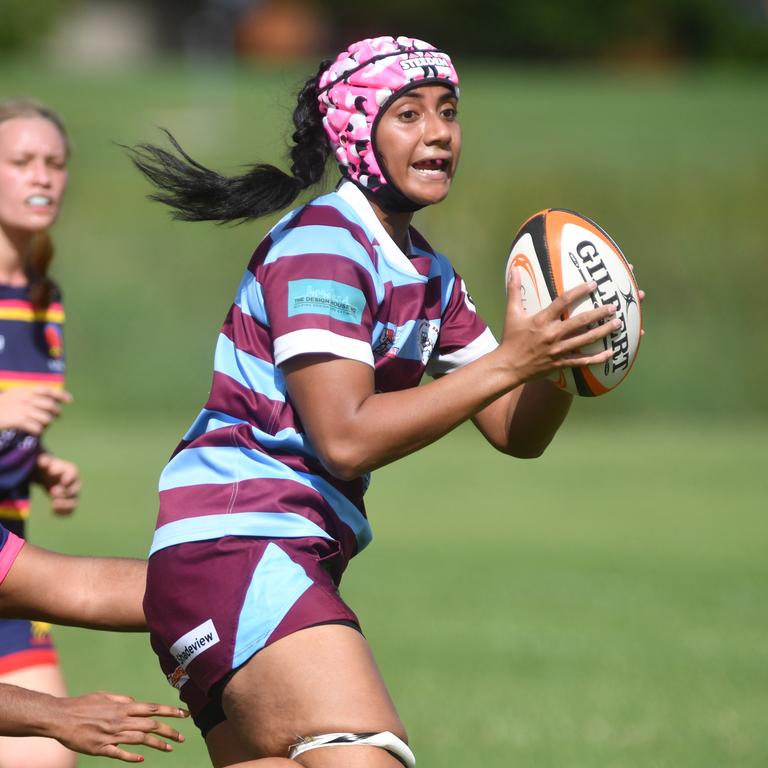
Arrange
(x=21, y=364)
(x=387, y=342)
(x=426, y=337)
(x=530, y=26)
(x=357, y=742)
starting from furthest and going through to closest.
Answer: (x=530, y=26)
(x=21, y=364)
(x=426, y=337)
(x=387, y=342)
(x=357, y=742)

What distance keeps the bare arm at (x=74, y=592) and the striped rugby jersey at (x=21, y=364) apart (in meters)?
1.07

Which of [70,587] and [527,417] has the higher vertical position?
[527,417]

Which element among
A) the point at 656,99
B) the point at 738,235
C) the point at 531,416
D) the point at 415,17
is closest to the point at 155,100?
the point at 656,99

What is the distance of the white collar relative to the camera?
3590 millimetres

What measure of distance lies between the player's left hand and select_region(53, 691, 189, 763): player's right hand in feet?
6.11

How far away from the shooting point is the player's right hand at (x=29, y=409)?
4539mm

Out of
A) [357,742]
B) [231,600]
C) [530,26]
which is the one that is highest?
[530,26]

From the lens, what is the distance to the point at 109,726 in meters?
3.34

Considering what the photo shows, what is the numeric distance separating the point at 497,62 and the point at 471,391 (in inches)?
2341

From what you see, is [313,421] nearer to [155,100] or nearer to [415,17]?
[155,100]

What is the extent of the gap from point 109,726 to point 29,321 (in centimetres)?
216

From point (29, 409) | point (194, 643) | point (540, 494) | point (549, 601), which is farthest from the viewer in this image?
point (540, 494)

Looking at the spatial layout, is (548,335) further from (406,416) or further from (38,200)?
(38,200)

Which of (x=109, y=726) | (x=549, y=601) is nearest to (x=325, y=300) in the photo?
(x=109, y=726)
